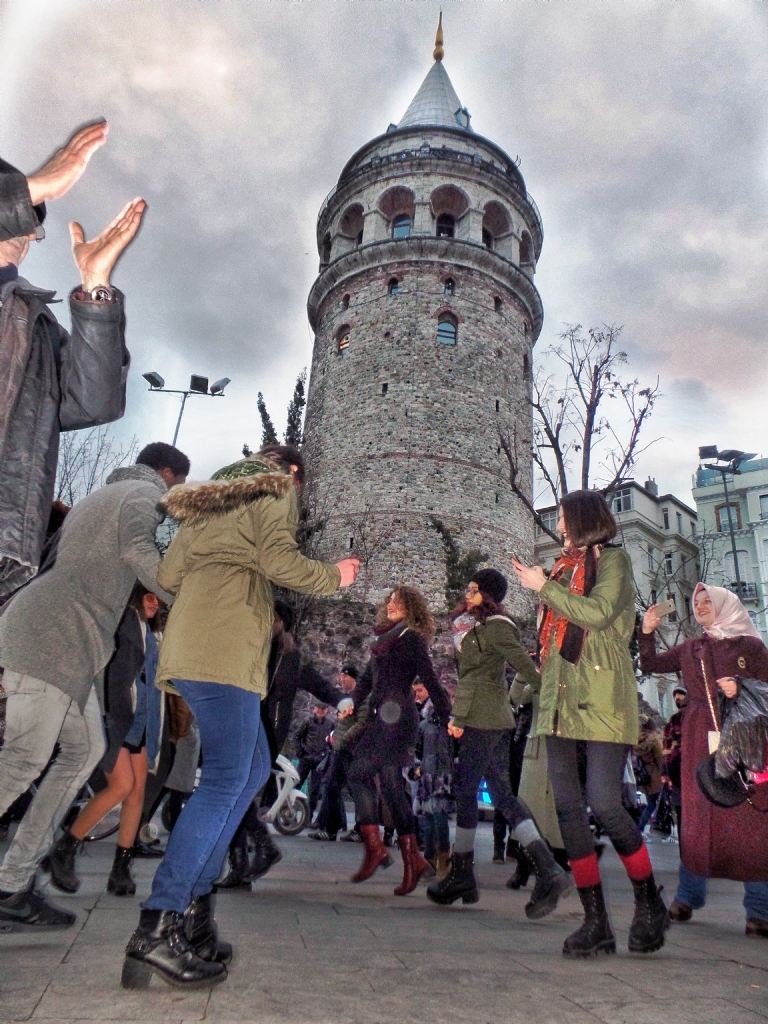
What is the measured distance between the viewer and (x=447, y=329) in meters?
27.1

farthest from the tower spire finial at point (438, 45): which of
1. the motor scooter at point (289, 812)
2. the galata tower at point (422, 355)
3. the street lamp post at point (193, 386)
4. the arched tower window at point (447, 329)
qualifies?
the motor scooter at point (289, 812)

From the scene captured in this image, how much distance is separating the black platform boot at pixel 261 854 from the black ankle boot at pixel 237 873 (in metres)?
0.10

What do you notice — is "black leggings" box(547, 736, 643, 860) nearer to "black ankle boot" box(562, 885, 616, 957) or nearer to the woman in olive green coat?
"black ankle boot" box(562, 885, 616, 957)

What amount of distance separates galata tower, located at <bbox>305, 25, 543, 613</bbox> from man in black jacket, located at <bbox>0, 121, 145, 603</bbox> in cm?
2120

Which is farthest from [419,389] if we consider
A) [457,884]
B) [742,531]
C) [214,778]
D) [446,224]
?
[742,531]

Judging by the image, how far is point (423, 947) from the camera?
9.09ft

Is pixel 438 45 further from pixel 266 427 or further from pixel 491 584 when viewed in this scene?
pixel 491 584

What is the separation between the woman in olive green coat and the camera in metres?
3.78

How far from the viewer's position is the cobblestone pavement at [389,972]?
192cm

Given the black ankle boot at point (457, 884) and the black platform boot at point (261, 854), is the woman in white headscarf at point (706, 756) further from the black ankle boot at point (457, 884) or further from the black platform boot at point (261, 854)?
the black platform boot at point (261, 854)

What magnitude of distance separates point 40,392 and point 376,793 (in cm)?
357

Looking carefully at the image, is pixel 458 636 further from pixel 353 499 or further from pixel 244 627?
pixel 353 499

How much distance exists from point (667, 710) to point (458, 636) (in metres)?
36.7

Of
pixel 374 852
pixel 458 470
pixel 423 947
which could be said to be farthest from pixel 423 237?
pixel 423 947
